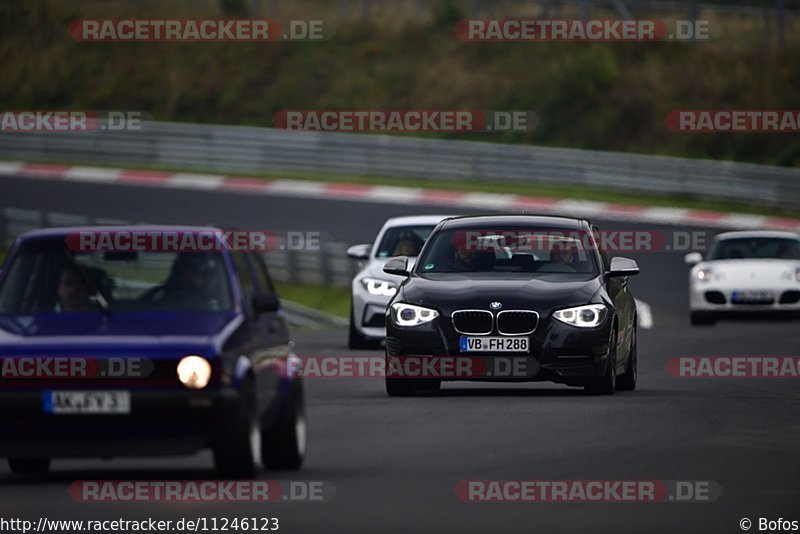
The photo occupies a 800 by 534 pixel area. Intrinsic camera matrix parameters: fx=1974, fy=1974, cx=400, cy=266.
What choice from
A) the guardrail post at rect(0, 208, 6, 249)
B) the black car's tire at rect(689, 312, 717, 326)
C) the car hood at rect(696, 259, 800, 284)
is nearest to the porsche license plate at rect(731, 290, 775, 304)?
the car hood at rect(696, 259, 800, 284)

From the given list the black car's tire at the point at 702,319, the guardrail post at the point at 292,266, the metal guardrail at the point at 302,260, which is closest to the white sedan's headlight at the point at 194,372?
the black car's tire at the point at 702,319

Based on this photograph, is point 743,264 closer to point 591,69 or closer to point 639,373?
point 639,373

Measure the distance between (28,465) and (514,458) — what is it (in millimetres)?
2655

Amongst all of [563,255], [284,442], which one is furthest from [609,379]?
[284,442]

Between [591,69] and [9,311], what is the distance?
132ft

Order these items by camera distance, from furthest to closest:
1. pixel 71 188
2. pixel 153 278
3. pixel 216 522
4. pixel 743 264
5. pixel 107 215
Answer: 1. pixel 71 188
2. pixel 107 215
3. pixel 743 264
4. pixel 153 278
5. pixel 216 522

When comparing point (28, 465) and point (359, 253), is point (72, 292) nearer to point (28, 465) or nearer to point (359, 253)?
point (28, 465)

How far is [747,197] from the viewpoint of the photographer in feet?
132

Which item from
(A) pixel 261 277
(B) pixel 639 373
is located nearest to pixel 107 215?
(B) pixel 639 373

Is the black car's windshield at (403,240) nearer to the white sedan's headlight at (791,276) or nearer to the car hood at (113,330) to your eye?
the white sedan's headlight at (791,276)

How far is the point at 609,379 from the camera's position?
50.3 ft

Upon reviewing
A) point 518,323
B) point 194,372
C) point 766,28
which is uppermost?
point 766,28

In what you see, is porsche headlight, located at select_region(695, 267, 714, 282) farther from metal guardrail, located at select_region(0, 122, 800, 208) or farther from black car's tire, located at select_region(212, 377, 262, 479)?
black car's tire, located at select_region(212, 377, 262, 479)

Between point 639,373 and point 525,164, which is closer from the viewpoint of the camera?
point 639,373
